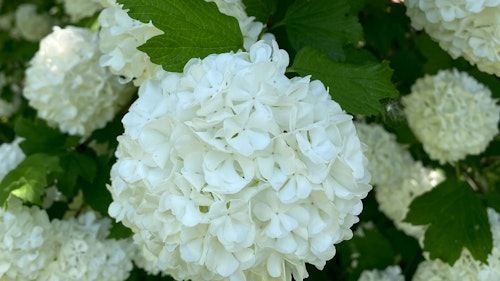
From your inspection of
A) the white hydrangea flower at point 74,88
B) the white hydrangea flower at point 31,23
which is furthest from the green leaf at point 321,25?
the white hydrangea flower at point 31,23

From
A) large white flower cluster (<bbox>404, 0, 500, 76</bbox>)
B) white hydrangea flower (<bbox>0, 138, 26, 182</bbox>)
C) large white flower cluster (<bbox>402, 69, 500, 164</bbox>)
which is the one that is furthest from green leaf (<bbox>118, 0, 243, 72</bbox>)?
large white flower cluster (<bbox>402, 69, 500, 164</bbox>)

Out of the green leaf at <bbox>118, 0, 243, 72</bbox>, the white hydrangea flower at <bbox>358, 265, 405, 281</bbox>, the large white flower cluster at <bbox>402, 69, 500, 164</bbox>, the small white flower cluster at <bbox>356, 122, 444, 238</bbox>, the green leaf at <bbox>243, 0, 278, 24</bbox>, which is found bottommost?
the white hydrangea flower at <bbox>358, 265, 405, 281</bbox>

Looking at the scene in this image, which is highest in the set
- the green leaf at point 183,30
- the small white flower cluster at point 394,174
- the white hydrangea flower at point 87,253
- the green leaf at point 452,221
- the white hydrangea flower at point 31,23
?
the green leaf at point 183,30

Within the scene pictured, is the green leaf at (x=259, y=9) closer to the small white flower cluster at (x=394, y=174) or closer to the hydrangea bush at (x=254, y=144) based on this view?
the hydrangea bush at (x=254, y=144)

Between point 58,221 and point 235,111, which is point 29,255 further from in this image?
point 235,111

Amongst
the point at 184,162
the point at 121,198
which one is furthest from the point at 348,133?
the point at 121,198

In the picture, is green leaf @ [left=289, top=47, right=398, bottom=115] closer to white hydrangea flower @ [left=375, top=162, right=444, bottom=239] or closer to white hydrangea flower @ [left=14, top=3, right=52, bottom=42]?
white hydrangea flower @ [left=375, top=162, right=444, bottom=239]
